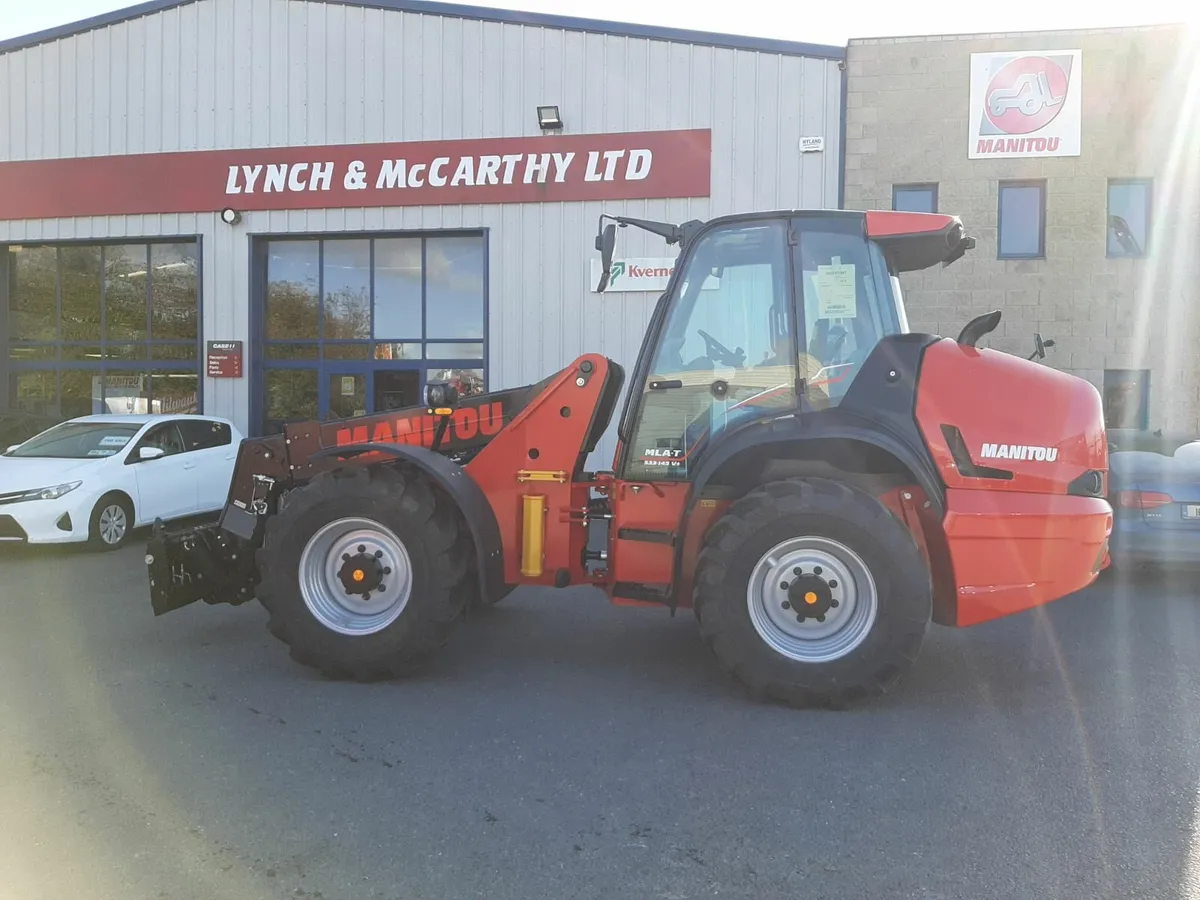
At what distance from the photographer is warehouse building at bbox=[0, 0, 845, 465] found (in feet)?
40.7

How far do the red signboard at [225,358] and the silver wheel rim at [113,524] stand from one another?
5.31m

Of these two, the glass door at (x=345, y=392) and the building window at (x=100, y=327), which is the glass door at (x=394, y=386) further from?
the building window at (x=100, y=327)

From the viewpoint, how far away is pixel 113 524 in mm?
8867

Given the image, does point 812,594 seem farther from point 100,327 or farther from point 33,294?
point 33,294

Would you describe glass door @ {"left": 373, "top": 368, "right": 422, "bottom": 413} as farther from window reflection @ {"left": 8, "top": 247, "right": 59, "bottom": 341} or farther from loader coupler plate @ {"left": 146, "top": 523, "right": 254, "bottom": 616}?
loader coupler plate @ {"left": 146, "top": 523, "right": 254, "bottom": 616}

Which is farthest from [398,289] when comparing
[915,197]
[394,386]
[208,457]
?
[915,197]

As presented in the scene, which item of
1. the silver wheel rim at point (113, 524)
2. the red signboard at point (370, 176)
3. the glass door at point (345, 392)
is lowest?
the silver wheel rim at point (113, 524)

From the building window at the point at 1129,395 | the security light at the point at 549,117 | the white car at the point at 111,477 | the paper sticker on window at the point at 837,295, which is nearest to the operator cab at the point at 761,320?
the paper sticker on window at the point at 837,295

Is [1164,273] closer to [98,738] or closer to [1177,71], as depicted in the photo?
[1177,71]

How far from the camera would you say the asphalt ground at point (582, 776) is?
275cm

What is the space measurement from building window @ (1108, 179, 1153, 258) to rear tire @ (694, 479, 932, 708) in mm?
10671

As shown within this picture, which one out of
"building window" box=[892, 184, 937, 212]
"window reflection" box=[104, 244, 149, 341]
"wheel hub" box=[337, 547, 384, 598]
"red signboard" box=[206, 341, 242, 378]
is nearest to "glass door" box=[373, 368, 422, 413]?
"red signboard" box=[206, 341, 242, 378]

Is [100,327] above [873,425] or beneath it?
above

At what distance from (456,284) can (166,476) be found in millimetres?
5774
